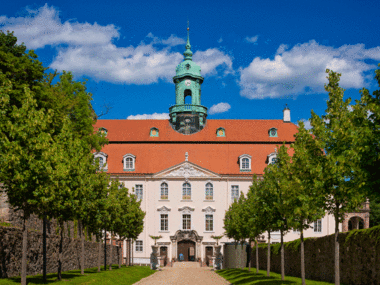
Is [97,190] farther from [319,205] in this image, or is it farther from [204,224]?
[204,224]

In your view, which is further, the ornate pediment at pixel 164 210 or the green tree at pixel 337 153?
the ornate pediment at pixel 164 210

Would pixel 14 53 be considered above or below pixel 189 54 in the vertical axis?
below

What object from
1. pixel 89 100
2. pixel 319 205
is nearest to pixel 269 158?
pixel 89 100

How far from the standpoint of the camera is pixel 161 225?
63.2m

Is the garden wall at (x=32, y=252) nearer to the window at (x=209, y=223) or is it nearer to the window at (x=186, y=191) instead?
the window at (x=186, y=191)

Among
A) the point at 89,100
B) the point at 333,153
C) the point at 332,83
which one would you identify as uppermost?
the point at 89,100

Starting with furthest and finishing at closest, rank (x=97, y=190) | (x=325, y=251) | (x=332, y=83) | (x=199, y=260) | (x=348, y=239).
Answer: (x=199, y=260) < (x=97, y=190) < (x=325, y=251) < (x=348, y=239) < (x=332, y=83)

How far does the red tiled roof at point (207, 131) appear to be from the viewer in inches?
2571

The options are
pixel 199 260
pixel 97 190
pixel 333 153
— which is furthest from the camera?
pixel 199 260

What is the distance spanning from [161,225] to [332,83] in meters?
→ 46.8

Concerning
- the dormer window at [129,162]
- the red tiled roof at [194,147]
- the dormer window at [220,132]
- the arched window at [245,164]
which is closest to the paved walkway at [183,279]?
the arched window at [245,164]

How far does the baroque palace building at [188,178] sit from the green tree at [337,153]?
144 feet

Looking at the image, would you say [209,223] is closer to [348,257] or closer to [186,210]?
[186,210]

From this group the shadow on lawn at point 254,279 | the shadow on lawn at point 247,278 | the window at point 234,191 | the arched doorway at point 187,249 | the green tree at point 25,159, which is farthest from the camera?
the window at point 234,191
